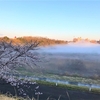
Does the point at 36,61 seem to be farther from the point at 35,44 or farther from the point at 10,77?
the point at 10,77

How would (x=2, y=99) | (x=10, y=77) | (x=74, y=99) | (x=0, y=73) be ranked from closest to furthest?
(x=2, y=99)
(x=0, y=73)
(x=10, y=77)
(x=74, y=99)

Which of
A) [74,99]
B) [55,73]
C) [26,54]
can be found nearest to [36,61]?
[26,54]

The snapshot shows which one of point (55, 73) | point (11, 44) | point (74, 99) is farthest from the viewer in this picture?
point (55, 73)

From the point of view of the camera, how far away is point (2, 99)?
7.45 metres

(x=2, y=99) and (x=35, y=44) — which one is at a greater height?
(x=35, y=44)

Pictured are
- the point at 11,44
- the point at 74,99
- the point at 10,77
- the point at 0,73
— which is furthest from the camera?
the point at 74,99

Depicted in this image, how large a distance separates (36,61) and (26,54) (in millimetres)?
490

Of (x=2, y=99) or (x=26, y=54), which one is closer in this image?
(x=2, y=99)

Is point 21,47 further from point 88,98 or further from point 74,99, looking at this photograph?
point 88,98

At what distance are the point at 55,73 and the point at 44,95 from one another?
38.1 meters

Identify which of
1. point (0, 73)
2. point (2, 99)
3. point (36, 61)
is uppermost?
point (36, 61)

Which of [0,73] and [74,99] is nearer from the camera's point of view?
[0,73]

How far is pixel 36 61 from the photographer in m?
8.27

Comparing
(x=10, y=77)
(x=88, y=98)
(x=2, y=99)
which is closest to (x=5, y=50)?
(x=2, y=99)
